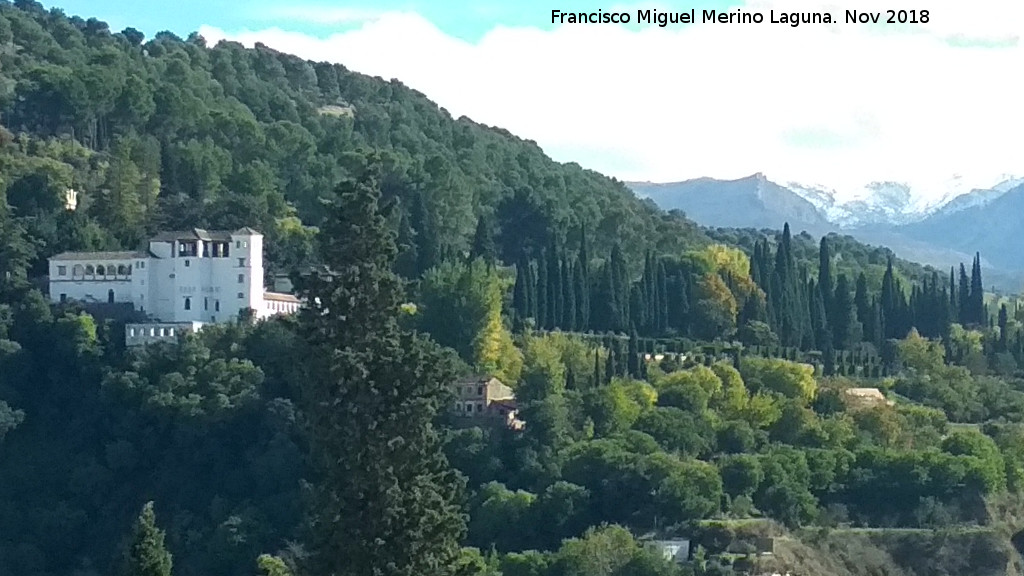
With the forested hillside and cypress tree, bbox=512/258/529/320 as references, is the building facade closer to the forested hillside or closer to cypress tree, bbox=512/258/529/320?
the forested hillside

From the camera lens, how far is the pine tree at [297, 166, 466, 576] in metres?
20.0

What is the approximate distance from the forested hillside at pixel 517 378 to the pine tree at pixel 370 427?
13.7 meters

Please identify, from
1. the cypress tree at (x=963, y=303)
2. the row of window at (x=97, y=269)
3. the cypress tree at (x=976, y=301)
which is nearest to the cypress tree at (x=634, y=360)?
the row of window at (x=97, y=269)

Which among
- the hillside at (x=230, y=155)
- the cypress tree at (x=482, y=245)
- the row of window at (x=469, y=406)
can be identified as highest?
the hillside at (x=230, y=155)

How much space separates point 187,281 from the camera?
55500 millimetres

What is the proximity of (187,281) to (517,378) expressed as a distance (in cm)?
915

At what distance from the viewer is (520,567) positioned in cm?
4428

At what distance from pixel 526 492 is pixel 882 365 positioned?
724 inches

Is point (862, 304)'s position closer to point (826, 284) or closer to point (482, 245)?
point (826, 284)

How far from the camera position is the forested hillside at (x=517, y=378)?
4797cm

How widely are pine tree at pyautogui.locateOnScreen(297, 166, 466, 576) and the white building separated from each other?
34653mm

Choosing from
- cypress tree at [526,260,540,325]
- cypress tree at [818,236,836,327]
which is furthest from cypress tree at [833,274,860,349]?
cypress tree at [526,260,540,325]

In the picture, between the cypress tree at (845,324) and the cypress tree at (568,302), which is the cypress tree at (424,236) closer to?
the cypress tree at (568,302)

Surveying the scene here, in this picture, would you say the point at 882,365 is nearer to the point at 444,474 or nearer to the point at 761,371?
the point at 761,371
